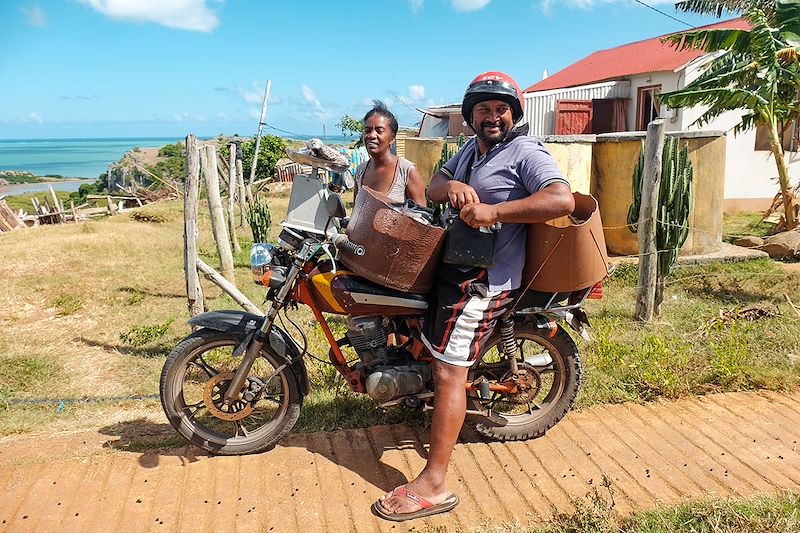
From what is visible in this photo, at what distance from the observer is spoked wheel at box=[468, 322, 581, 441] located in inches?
138

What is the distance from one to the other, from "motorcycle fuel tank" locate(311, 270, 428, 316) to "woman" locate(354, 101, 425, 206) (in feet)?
4.20

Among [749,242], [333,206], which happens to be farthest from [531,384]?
[749,242]

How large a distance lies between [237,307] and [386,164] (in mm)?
3466

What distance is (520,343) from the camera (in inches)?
144

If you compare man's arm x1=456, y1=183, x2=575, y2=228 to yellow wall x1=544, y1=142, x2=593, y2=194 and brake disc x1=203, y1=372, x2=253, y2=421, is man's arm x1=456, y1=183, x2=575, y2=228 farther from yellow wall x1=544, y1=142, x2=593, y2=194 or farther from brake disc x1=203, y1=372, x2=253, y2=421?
yellow wall x1=544, y1=142, x2=593, y2=194

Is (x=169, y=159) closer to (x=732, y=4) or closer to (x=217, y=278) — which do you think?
(x=732, y=4)

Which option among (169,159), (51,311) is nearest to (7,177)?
(169,159)

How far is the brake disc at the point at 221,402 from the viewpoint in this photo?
11.0ft

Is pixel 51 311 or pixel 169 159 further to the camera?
pixel 169 159

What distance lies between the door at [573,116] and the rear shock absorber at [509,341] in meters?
15.0

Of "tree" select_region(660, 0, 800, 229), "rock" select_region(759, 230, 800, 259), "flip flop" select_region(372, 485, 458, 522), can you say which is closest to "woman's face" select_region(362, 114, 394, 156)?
"flip flop" select_region(372, 485, 458, 522)

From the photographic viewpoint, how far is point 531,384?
11.7 feet

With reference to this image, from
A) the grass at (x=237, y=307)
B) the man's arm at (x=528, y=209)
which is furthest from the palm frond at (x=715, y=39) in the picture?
the man's arm at (x=528, y=209)

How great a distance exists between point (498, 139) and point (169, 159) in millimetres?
43696
